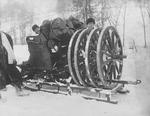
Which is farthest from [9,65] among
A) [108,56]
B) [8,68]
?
[108,56]

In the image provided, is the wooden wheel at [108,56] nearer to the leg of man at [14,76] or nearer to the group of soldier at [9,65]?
the group of soldier at [9,65]

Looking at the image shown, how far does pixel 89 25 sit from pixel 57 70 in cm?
119

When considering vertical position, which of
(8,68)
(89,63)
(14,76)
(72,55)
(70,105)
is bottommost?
(70,105)

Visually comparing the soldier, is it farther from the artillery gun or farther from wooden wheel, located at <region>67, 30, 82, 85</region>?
wooden wheel, located at <region>67, 30, 82, 85</region>

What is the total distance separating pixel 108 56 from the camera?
22.4 ft

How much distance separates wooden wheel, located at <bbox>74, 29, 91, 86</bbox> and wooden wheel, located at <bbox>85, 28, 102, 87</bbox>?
18 cm

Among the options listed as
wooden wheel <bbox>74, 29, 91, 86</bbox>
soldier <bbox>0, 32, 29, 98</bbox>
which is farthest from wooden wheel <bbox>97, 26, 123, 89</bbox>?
soldier <bbox>0, 32, 29, 98</bbox>

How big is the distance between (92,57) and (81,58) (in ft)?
0.74

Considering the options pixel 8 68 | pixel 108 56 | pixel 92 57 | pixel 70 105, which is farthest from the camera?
pixel 8 68

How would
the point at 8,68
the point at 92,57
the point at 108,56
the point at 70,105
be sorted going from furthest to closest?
the point at 8,68 → the point at 108,56 → the point at 92,57 → the point at 70,105

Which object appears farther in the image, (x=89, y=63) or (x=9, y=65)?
(x=9, y=65)

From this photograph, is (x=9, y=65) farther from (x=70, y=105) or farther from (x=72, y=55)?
(x=70, y=105)

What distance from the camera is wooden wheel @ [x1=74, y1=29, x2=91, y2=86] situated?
6.51 meters

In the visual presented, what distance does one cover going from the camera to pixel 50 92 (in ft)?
23.8
